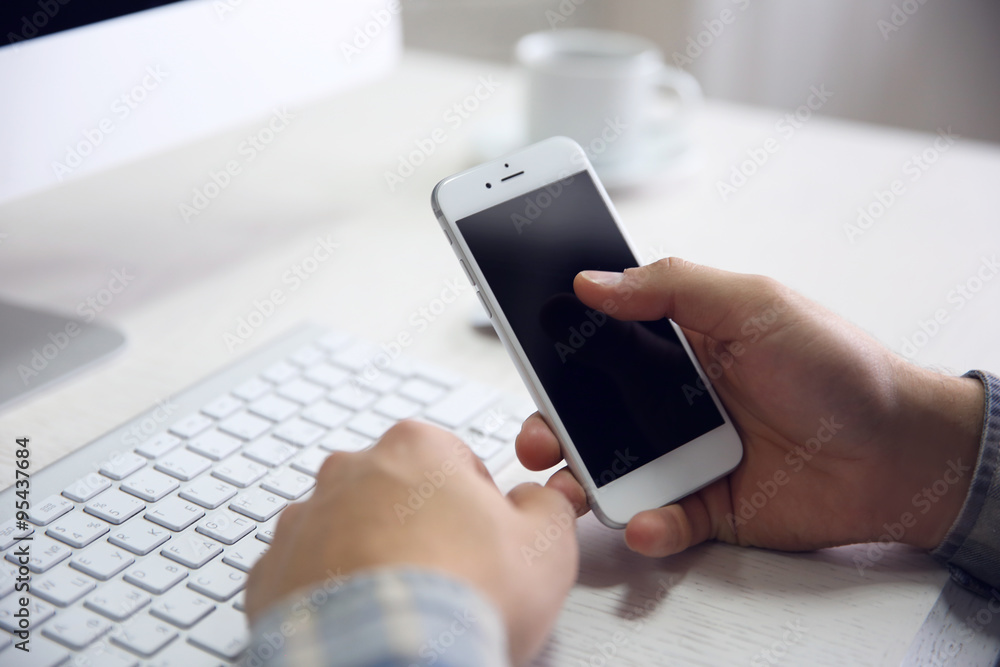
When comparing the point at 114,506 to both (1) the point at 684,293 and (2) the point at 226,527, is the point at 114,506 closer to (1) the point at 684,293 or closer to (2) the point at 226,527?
(2) the point at 226,527

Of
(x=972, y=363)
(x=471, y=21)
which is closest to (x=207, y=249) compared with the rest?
(x=972, y=363)

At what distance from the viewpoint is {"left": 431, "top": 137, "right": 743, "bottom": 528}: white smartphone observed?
0.47 metres

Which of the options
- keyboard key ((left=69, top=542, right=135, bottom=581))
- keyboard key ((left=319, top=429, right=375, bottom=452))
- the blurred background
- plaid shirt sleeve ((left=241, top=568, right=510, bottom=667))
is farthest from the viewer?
the blurred background

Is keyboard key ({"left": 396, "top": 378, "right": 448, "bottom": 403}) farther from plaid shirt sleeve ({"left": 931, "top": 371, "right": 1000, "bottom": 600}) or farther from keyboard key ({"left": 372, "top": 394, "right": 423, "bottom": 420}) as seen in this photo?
plaid shirt sleeve ({"left": 931, "top": 371, "right": 1000, "bottom": 600})

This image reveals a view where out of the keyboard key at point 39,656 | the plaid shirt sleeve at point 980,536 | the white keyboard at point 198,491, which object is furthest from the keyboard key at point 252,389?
the plaid shirt sleeve at point 980,536

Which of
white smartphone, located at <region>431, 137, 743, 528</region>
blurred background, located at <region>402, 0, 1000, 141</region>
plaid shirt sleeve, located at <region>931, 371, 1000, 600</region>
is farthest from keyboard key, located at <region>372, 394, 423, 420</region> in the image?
blurred background, located at <region>402, 0, 1000, 141</region>

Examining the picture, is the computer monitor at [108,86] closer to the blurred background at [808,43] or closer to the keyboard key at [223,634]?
the keyboard key at [223,634]

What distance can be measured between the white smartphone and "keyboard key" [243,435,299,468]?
0.15 m

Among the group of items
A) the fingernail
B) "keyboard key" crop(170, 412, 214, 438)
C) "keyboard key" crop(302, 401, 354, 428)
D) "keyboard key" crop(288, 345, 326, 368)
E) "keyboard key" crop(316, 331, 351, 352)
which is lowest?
"keyboard key" crop(302, 401, 354, 428)

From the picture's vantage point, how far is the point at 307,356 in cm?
60

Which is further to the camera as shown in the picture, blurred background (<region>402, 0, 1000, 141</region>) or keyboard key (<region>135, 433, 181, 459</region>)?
blurred background (<region>402, 0, 1000, 141</region>)

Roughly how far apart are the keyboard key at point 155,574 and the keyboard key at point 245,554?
0.02 m

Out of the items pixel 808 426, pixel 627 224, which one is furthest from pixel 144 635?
pixel 627 224

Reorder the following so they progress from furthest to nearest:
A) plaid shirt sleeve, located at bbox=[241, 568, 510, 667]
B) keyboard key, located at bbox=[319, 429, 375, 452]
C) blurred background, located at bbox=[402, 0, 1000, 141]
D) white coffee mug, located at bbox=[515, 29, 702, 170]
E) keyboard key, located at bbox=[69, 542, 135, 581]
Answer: blurred background, located at bbox=[402, 0, 1000, 141] < white coffee mug, located at bbox=[515, 29, 702, 170] < keyboard key, located at bbox=[319, 429, 375, 452] < keyboard key, located at bbox=[69, 542, 135, 581] < plaid shirt sleeve, located at bbox=[241, 568, 510, 667]
